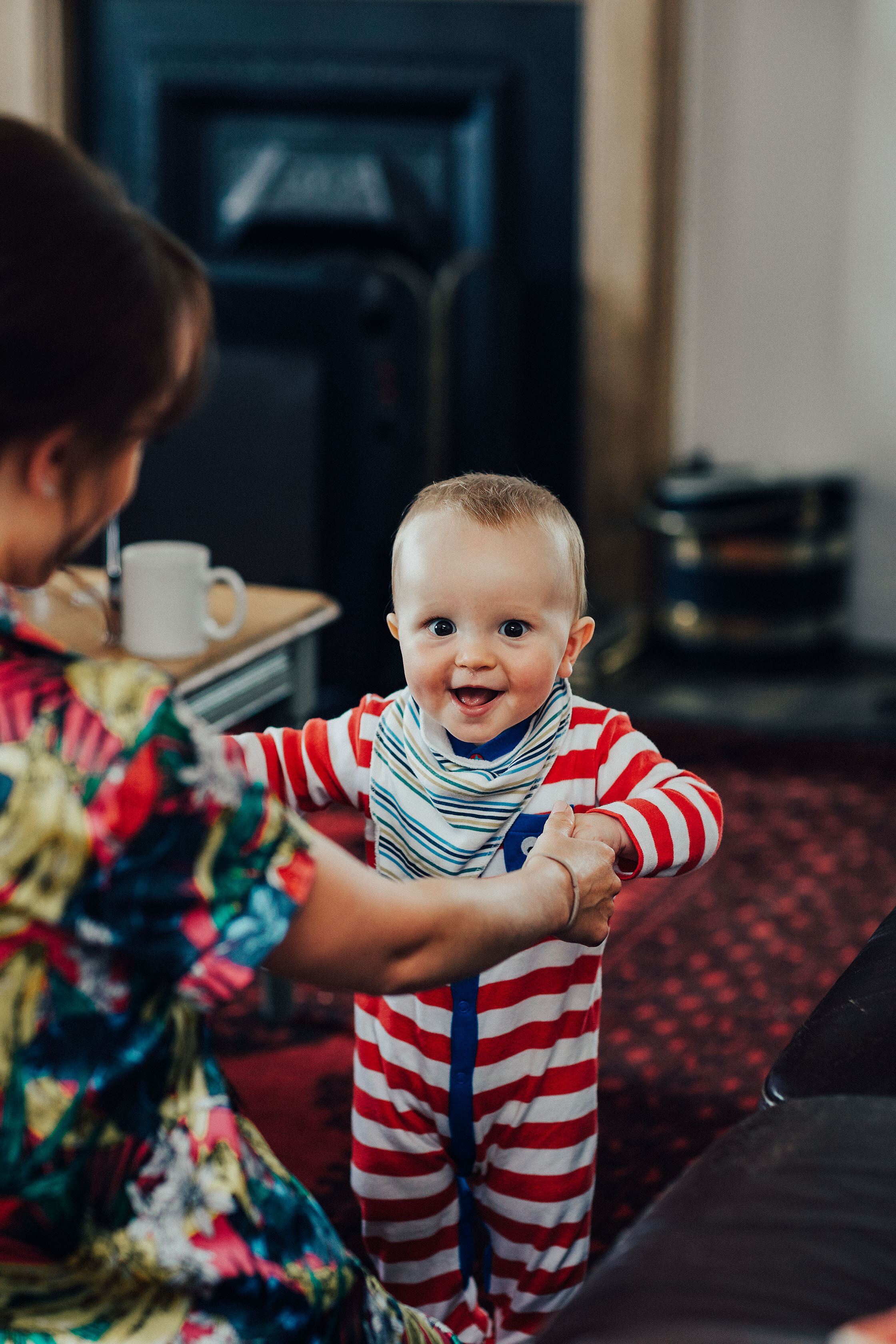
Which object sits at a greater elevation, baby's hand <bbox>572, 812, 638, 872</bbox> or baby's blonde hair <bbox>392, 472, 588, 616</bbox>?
baby's blonde hair <bbox>392, 472, 588, 616</bbox>

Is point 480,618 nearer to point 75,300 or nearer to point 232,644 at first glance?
point 75,300

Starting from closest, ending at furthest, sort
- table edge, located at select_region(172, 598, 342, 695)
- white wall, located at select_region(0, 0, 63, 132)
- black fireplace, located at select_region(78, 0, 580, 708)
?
1. table edge, located at select_region(172, 598, 342, 695)
2. black fireplace, located at select_region(78, 0, 580, 708)
3. white wall, located at select_region(0, 0, 63, 132)

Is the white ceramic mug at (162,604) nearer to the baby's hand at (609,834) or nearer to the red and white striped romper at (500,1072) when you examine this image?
the red and white striped romper at (500,1072)

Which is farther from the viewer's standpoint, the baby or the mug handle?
the mug handle

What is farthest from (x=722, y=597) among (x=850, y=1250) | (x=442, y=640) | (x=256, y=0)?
(x=850, y=1250)

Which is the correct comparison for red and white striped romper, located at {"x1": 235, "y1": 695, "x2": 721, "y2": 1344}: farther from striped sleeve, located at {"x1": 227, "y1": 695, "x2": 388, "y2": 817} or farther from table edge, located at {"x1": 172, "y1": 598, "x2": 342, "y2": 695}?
table edge, located at {"x1": 172, "y1": 598, "x2": 342, "y2": 695}

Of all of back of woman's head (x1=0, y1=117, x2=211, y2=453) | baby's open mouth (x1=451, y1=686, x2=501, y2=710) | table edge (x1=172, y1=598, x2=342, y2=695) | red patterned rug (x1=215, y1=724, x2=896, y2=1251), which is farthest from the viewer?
red patterned rug (x1=215, y1=724, x2=896, y2=1251)

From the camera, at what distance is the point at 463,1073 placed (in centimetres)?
113

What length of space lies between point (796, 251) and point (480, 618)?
9.36ft

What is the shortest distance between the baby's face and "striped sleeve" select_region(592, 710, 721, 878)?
93 millimetres

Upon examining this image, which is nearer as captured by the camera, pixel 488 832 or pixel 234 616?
Answer: pixel 488 832

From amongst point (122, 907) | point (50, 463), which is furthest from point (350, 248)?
point (122, 907)

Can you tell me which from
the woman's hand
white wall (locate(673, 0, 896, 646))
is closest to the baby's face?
the woman's hand

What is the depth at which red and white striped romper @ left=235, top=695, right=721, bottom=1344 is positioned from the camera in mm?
1117
